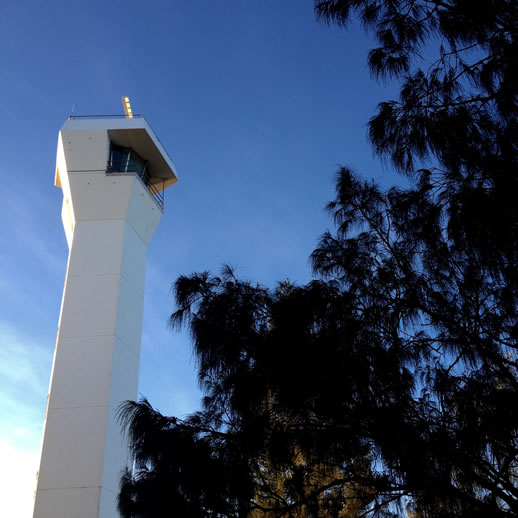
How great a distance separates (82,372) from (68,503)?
3743mm

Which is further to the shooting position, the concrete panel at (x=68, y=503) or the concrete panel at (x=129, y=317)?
the concrete panel at (x=129, y=317)

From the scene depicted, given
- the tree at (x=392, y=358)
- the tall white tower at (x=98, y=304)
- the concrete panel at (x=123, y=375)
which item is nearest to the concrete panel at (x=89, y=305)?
the tall white tower at (x=98, y=304)

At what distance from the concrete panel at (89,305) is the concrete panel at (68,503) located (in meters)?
4.77

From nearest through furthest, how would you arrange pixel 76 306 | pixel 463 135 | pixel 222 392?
pixel 463 135 < pixel 222 392 < pixel 76 306

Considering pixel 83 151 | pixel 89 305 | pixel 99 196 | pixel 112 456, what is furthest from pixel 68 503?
pixel 83 151

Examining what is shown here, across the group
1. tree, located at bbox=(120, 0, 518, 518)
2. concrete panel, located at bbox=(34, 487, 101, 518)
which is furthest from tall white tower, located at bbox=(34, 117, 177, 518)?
tree, located at bbox=(120, 0, 518, 518)

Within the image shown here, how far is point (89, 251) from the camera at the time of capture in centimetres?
2072

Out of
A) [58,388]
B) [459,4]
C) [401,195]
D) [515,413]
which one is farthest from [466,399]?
[58,388]

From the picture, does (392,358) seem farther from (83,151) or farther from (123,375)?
(83,151)

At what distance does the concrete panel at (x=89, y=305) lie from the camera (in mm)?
19172

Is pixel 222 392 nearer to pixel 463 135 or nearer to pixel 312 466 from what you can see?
pixel 312 466

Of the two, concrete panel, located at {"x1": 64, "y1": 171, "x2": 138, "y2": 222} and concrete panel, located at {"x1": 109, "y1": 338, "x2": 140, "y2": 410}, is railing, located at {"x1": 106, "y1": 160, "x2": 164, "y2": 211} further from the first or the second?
concrete panel, located at {"x1": 109, "y1": 338, "x2": 140, "y2": 410}

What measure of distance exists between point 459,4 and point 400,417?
3487mm

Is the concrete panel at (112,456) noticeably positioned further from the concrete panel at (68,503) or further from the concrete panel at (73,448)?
the concrete panel at (68,503)
